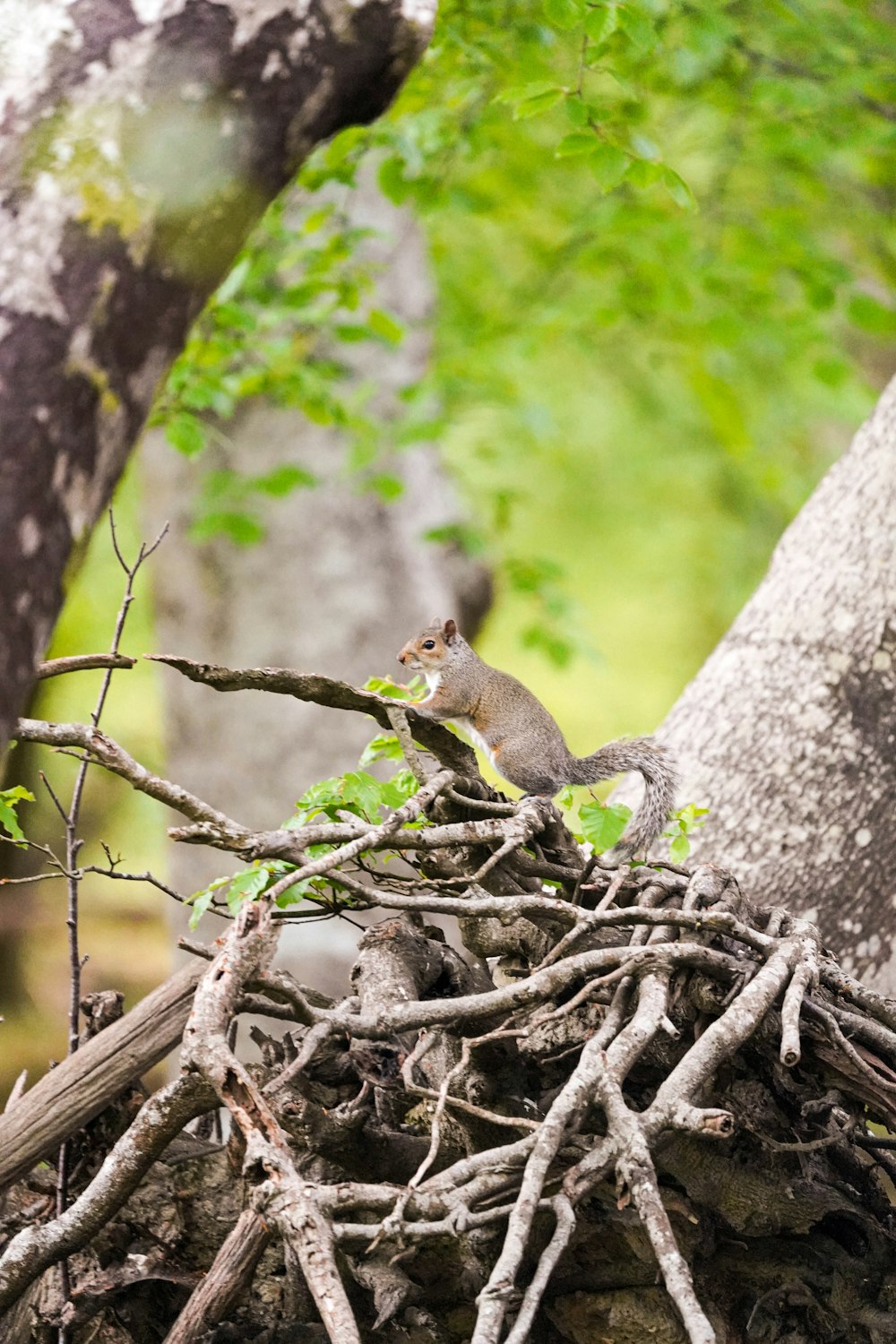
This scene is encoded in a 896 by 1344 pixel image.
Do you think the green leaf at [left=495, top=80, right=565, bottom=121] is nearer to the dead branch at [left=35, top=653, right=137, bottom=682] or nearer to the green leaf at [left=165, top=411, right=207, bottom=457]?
the green leaf at [left=165, top=411, right=207, bottom=457]

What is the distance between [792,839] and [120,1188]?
1634mm

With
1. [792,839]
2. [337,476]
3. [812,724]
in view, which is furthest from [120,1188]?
[337,476]

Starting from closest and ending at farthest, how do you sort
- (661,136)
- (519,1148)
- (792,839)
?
(519,1148) < (792,839) < (661,136)

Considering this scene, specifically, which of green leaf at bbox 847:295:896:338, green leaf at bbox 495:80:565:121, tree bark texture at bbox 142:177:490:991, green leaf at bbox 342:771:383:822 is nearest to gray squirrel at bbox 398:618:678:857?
green leaf at bbox 342:771:383:822

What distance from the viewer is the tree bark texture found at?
674 cm

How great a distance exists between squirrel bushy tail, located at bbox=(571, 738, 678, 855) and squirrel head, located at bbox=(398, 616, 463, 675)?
765mm

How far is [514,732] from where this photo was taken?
335cm

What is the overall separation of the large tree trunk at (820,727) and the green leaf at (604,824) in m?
0.93

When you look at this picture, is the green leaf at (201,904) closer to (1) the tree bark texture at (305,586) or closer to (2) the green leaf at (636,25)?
(2) the green leaf at (636,25)

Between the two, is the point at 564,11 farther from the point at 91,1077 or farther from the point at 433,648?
the point at 91,1077

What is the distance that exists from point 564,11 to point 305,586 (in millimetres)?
4409

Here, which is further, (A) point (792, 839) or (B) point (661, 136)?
(B) point (661, 136)

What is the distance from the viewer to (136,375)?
5.60 feet

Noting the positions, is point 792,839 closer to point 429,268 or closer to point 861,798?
point 861,798
